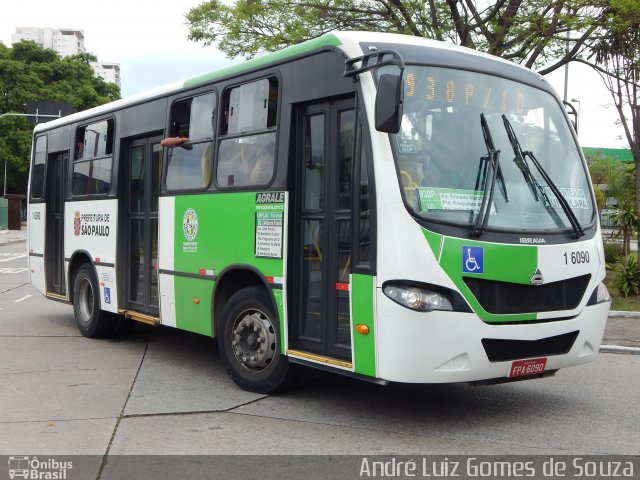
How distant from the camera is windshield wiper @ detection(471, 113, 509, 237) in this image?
5.74 meters

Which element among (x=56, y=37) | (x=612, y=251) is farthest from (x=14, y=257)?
(x=56, y=37)

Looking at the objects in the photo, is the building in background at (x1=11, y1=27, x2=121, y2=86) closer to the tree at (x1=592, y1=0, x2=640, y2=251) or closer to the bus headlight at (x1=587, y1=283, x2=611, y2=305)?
the tree at (x1=592, y1=0, x2=640, y2=251)

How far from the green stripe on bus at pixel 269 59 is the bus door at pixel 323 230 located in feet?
1.57

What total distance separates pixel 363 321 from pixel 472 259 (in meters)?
0.91

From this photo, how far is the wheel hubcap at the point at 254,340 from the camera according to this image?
22.8 feet

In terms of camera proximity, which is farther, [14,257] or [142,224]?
[14,257]

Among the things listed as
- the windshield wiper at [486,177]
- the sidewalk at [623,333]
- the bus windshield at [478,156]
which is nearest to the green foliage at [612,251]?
the sidewalk at [623,333]

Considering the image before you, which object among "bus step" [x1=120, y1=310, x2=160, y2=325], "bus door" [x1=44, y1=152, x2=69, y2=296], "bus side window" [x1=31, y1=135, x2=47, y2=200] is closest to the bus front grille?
"bus step" [x1=120, y1=310, x2=160, y2=325]

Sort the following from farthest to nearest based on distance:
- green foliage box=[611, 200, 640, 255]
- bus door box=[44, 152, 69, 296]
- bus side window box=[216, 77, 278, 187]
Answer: green foliage box=[611, 200, 640, 255] < bus door box=[44, 152, 69, 296] < bus side window box=[216, 77, 278, 187]

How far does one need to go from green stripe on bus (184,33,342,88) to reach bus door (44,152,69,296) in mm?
4142

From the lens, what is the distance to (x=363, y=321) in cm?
582

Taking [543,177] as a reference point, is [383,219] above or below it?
below

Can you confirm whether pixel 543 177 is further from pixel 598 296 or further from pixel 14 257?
pixel 14 257

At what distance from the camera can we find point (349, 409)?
664 cm
